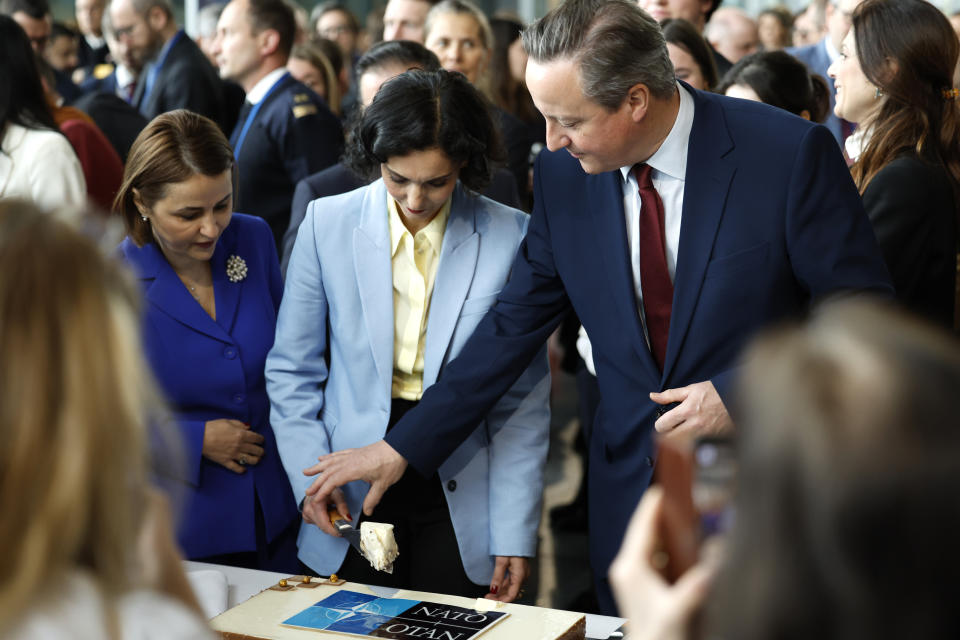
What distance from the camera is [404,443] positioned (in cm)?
223

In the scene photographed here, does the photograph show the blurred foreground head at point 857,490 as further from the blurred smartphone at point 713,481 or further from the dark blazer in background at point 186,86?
the dark blazer in background at point 186,86

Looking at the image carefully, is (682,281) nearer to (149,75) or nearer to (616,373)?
(616,373)

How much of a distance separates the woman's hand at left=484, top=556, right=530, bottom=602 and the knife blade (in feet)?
0.99

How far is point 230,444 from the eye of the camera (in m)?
2.33

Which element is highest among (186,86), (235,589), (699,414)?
(186,86)

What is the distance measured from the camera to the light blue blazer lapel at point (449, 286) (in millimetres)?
2330

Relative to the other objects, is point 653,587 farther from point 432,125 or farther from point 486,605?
point 432,125

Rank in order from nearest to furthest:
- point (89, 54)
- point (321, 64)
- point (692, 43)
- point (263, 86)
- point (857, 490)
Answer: point (857, 490), point (692, 43), point (263, 86), point (321, 64), point (89, 54)

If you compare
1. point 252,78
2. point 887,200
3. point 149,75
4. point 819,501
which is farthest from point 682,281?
point 149,75

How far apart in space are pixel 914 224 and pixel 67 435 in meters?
2.12

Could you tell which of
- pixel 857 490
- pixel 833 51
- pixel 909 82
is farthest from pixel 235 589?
pixel 833 51

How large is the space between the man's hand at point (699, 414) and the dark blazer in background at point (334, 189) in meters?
1.15

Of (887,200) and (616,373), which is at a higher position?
(887,200)

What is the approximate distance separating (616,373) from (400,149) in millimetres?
638
